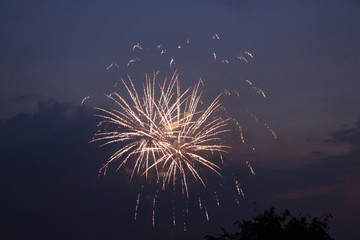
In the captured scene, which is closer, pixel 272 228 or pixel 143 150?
pixel 143 150

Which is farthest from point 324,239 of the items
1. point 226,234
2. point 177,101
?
point 177,101

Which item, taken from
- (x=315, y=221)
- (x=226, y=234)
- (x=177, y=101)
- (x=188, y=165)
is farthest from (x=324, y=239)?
(x=177, y=101)

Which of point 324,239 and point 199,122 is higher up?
point 199,122

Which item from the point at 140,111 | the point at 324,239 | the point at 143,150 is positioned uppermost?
the point at 140,111

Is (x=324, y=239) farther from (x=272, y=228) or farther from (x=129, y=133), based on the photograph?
(x=129, y=133)

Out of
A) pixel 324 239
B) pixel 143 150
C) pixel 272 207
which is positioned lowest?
pixel 324 239

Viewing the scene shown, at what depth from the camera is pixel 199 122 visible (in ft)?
148

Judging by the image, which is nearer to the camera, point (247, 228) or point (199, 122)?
point (199, 122)

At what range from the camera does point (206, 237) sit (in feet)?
161

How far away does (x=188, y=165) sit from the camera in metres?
45.4

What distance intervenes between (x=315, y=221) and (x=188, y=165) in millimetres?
11919

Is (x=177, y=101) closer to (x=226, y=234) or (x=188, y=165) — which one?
(x=188, y=165)

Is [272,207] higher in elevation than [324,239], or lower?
higher

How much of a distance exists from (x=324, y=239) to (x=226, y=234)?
7.94m
